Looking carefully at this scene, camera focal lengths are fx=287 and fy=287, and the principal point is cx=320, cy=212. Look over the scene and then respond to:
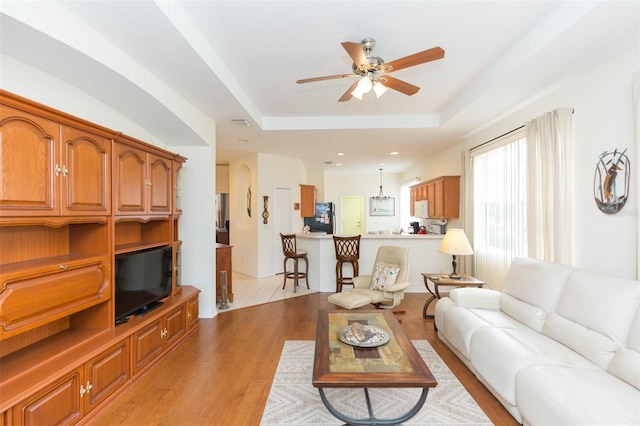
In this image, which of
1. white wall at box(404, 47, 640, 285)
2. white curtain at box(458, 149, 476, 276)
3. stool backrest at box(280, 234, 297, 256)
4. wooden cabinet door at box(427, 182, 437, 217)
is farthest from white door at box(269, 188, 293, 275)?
white wall at box(404, 47, 640, 285)

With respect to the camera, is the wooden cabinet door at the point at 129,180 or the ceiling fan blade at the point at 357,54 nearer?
the ceiling fan blade at the point at 357,54

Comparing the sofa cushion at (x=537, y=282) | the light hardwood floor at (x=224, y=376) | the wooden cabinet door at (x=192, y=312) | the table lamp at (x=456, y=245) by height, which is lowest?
the light hardwood floor at (x=224, y=376)

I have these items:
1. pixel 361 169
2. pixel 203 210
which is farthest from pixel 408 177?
pixel 203 210

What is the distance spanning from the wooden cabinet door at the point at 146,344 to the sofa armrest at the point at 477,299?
10.0 feet

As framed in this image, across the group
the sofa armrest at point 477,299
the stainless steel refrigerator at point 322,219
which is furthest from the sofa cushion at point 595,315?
the stainless steel refrigerator at point 322,219

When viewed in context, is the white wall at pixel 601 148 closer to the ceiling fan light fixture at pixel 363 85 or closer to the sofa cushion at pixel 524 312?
the sofa cushion at pixel 524 312

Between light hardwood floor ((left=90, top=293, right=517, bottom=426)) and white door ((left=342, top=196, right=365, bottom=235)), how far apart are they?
595cm

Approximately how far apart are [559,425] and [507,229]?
2.85m

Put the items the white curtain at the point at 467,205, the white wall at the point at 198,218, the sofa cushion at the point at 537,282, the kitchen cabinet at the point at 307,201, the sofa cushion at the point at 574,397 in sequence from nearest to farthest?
the sofa cushion at the point at 574,397 < the sofa cushion at the point at 537,282 < the white wall at the point at 198,218 < the white curtain at the point at 467,205 < the kitchen cabinet at the point at 307,201

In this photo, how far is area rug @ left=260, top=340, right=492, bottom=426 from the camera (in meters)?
1.99

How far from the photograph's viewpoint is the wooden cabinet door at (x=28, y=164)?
164cm

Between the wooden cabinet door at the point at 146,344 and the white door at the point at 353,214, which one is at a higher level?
the white door at the point at 353,214

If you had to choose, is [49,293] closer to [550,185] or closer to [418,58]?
[418,58]

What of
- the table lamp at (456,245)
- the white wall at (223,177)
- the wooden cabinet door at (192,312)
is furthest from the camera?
the white wall at (223,177)
